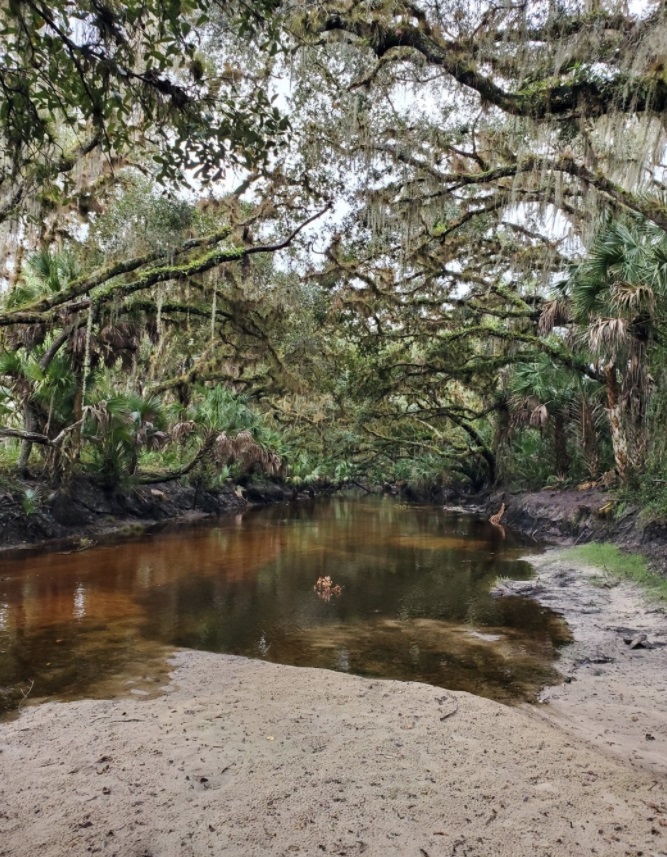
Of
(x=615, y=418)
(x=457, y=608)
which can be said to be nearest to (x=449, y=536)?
(x=615, y=418)

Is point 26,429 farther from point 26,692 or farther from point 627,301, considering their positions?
point 627,301

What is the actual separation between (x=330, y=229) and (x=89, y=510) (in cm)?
973

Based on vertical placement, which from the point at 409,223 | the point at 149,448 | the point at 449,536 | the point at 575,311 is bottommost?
the point at 449,536

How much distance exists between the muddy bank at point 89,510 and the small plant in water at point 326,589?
260 inches

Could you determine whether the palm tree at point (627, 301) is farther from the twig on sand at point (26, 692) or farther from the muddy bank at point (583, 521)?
the twig on sand at point (26, 692)

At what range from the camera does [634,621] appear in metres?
6.37

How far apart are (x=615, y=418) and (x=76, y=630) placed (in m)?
11.2

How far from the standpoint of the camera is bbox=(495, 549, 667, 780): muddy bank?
3535 mm

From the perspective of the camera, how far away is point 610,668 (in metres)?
4.91

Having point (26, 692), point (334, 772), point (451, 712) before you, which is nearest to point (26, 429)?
point (26, 692)

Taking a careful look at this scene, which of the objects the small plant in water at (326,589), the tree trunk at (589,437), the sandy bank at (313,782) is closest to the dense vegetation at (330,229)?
the tree trunk at (589,437)

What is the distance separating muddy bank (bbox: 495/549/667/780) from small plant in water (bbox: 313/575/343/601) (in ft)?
7.71

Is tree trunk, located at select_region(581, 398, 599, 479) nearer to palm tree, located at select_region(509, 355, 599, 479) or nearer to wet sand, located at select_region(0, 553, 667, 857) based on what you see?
palm tree, located at select_region(509, 355, 599, 479)

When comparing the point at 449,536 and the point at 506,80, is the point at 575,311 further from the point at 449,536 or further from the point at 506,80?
the point at 449,536
